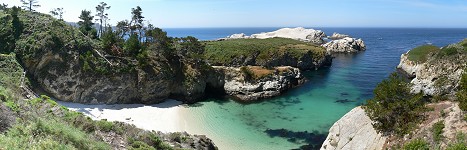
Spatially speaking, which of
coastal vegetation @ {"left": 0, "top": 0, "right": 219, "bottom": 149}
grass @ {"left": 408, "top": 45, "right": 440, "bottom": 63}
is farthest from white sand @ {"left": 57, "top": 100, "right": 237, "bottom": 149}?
grass @ {"left": 408, "top": 45, "right": 440, "bottom": 63}

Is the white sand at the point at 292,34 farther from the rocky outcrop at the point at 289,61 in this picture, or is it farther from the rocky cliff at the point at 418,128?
the rocky cliff at the point at 418,128

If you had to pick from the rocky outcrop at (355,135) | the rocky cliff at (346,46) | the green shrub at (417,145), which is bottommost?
the rocky outcrop at (355,135)

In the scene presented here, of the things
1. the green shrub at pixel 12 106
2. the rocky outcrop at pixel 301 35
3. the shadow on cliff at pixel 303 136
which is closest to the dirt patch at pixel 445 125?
the shadow on cliff at pixel 303 136

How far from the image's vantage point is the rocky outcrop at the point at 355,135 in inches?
805

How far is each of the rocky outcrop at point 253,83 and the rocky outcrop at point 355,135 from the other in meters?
21.8

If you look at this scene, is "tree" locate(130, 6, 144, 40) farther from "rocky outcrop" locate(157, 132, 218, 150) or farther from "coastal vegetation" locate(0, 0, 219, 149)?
"rocky outcrop" locate(157, 132, 218, 150)

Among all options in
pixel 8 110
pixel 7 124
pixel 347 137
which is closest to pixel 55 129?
pixel 7 124

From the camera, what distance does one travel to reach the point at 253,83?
47.5m

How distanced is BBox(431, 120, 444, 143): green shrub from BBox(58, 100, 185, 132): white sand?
77.0ft

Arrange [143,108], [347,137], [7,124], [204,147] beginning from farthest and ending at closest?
[143,108] < [204,147] < [347,137] < [7,124]

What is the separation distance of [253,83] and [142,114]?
60.0 ft

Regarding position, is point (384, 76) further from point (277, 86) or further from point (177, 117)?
point (177, 117)

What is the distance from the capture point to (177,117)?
121 ft

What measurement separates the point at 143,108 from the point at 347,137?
2679cm
